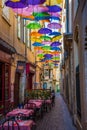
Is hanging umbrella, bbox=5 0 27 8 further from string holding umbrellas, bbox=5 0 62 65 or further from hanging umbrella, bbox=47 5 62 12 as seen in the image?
hanging umbrella, bbox=47 5 62 12

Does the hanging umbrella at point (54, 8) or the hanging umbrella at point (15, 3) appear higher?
the hanging umbrella at point (54, 8)

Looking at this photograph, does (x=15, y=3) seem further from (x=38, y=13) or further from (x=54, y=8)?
(x=38, y=13)

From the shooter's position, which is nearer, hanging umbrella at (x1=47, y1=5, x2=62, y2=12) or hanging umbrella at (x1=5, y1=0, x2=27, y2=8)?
hanging umbrella at (x1=5, y1=0, x2=27, y2=8)

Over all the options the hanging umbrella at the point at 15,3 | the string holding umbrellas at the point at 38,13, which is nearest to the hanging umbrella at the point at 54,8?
the string holding umbrellas at the point at 38,13

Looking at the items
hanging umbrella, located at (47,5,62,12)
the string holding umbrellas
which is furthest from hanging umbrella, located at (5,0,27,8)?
hanging umbrella, located at (47,5,62,12)

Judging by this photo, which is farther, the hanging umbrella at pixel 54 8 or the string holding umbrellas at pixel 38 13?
the hanging umbrella at pixel 54 8

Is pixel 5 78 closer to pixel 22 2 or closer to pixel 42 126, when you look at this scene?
pixel 42 126

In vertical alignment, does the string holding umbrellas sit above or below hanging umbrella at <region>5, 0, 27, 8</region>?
above

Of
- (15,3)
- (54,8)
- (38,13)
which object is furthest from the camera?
(38,13)

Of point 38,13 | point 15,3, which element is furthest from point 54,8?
point 15,3

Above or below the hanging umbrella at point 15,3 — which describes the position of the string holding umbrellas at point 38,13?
above

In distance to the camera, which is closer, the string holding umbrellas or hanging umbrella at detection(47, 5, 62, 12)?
the string holding umbrellas

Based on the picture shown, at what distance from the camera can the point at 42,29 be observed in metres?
20.6

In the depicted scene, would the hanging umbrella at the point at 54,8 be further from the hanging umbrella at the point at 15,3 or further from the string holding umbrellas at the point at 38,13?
the hanging umbrella at the point at 15,3
